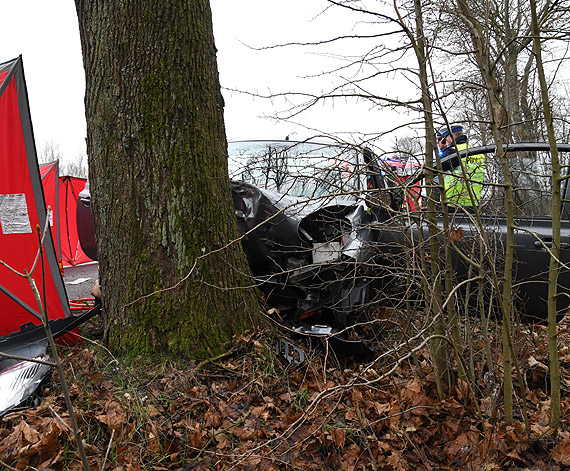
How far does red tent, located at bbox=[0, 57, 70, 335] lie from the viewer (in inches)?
125

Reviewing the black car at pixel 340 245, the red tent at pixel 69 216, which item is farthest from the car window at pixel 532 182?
the red tent at pixel 69 216

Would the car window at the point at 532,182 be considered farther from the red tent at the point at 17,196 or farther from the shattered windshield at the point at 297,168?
the red tent at the point at 17,196

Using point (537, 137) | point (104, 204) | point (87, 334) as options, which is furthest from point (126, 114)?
point (537, 137)

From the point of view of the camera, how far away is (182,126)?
2930mm

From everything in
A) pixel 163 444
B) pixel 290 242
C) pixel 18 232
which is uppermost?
pixel 18 232

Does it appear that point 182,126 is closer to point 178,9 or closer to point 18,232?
point 178,9

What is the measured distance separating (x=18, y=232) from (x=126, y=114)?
126cm

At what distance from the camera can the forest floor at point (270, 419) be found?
2.22m

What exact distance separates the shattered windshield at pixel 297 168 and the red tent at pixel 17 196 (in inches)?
59.4

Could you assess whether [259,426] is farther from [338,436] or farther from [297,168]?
[297,168]

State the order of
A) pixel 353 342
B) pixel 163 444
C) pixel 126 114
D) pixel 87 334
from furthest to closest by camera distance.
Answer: pixel 87 334
pixel 353 342
pixel 126 114
pixel 163 444

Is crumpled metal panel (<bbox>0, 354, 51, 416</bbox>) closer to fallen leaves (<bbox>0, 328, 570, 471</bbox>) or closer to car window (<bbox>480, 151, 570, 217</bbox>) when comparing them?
fallen leaves (<bbox>0, 328, 570, 471</bbox>)

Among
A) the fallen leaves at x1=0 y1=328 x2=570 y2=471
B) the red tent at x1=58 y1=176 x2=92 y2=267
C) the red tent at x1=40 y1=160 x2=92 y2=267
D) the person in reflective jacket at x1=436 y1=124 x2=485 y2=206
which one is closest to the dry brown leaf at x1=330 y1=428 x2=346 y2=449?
the fallen leaves at x1=0 y1=328 x2=570 y2=471

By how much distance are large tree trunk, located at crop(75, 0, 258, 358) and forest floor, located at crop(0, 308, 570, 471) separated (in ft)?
0.74
